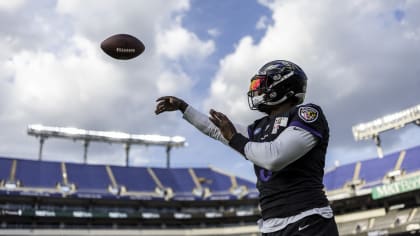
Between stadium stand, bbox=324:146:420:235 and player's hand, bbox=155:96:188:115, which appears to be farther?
stadium stand, bbox=324:146:420:235

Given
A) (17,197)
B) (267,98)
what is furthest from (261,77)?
(17,197)

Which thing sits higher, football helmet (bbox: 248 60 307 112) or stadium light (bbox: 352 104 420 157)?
stadium light (bbox: 352 104 420 157)

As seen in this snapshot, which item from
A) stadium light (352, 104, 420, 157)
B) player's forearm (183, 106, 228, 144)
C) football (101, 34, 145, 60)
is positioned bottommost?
player's forearm (183, 106, 228, 144)

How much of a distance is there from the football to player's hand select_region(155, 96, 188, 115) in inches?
119

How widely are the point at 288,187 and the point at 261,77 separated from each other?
805mm

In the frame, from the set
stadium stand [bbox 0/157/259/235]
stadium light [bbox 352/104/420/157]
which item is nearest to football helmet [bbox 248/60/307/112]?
stadium stand [bbox 0/157/259/235]

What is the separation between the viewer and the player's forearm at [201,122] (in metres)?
3.59

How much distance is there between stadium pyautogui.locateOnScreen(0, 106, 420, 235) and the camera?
128 feet

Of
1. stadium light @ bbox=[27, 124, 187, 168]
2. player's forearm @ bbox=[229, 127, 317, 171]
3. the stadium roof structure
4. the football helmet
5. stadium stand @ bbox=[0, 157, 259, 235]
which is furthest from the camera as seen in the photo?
stadium light @ bbox=[27, 124, 187, 168]

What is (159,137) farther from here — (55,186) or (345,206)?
(345,206)

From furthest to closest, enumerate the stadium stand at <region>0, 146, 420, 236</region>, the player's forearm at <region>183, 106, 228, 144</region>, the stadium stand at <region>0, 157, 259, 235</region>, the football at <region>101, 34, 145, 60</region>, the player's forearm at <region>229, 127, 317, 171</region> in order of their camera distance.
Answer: the stadium stand at <region>0, 157, 259, 235</region> → the stadium stand at <region>0, 146, 420, 236</region> → the football at <region>101, 34, 145, 60</region> → the player's forearm at <region>183, 106, 228, 144</region> → the player's forearm at <region>229, 127, 317, 171</region>

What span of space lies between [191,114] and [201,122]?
0.13 m

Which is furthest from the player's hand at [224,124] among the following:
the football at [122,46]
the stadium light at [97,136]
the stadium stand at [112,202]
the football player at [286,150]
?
the stadium light at [97,136]

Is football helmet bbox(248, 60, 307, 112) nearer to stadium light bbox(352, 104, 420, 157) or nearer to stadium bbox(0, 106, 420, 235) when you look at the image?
stadium bbox(0, 106, 420, 235)
